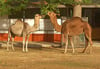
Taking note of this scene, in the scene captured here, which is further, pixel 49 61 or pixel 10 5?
pixel 10 5

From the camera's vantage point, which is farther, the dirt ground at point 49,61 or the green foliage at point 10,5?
the green foliage at point 10,5

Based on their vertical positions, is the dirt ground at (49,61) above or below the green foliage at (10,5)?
below

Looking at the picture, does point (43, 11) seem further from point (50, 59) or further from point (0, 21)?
point (0, 21)

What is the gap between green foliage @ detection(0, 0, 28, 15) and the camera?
2339 centimetres

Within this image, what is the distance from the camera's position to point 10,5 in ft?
80.6

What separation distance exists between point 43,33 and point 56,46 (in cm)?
337

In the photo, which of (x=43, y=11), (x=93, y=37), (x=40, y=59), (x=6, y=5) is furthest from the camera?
(x=93, y=37)

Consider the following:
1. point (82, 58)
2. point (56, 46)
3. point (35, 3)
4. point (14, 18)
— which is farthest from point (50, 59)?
point (14, 18)

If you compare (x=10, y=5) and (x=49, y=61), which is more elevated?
(x=10, y=5)

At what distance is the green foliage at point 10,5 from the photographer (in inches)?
921

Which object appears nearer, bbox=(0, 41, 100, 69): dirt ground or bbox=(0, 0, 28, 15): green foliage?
bbox=(0, 41, 100, 69): dirt ground

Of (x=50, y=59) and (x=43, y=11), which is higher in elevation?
(x=43, y=11)

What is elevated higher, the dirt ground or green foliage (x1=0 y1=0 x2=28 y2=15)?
green foliage (x1=0 y1=0 x2=28 y2=15)

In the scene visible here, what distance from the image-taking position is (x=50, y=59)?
17.3m
